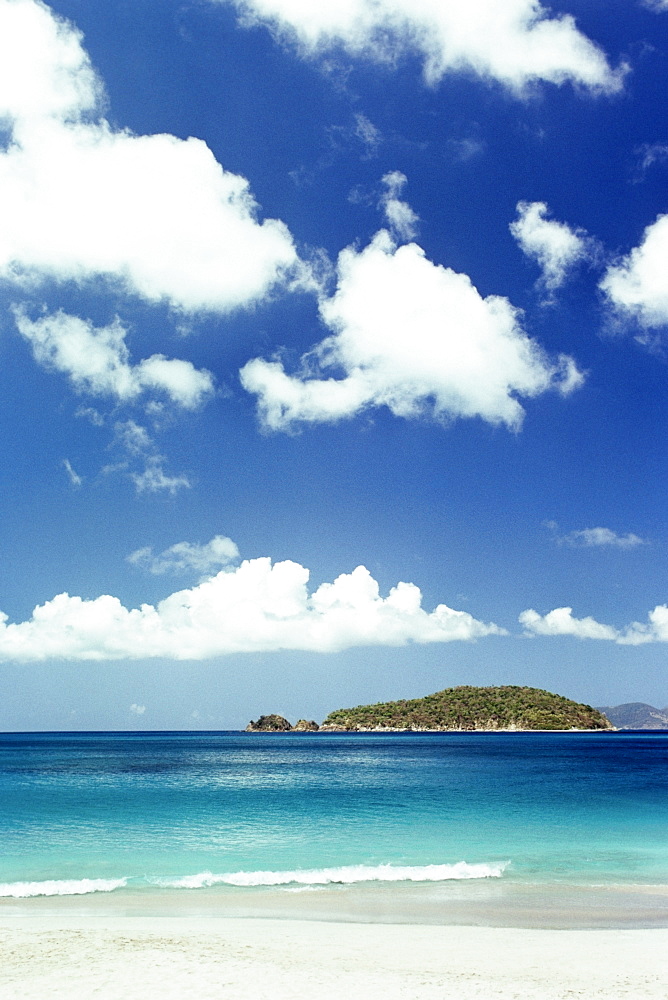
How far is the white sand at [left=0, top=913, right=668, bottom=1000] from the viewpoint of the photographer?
11922mm

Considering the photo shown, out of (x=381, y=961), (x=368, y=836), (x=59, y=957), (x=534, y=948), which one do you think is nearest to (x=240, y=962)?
(x=381, y=961)

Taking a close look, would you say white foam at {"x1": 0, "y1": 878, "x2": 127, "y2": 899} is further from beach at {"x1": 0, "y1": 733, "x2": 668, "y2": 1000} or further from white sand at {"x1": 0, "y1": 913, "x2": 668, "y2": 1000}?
white sand at {"x1": 0, "y1": 913, "x2": 668, "y2": 1000}

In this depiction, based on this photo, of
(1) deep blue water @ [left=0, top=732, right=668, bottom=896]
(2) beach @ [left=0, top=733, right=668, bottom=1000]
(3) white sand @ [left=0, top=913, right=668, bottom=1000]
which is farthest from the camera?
(1) deep blue water @ [left=0, top=732, right=668, bottom=896]

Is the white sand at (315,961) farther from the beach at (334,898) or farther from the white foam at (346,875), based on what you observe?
the white foam at (346,875)

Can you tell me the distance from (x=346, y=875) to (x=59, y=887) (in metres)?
9.04

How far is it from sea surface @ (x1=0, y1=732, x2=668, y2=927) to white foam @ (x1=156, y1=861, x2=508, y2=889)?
97mm

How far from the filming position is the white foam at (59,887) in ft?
66.7

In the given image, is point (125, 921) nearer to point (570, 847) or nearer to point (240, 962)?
point (240, 962)

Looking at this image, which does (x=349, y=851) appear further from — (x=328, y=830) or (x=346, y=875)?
(x=328, y=830)

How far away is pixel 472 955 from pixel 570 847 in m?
15.8

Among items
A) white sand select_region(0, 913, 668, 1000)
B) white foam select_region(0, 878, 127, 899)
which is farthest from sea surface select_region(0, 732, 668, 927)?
white sand select_region(0, 913, 668, 1000)

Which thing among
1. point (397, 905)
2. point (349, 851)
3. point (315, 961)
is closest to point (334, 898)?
point (397, 905)

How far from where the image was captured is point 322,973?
13.0 m

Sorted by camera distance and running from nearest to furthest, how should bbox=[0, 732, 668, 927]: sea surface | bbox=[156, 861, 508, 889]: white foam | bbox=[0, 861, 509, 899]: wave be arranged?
bbox=[0, 732, 668, 927]: sea surface, bbox=[0, 861, 509, 899]: wave, bbox=[156, 861, 508, 889]: white foam
